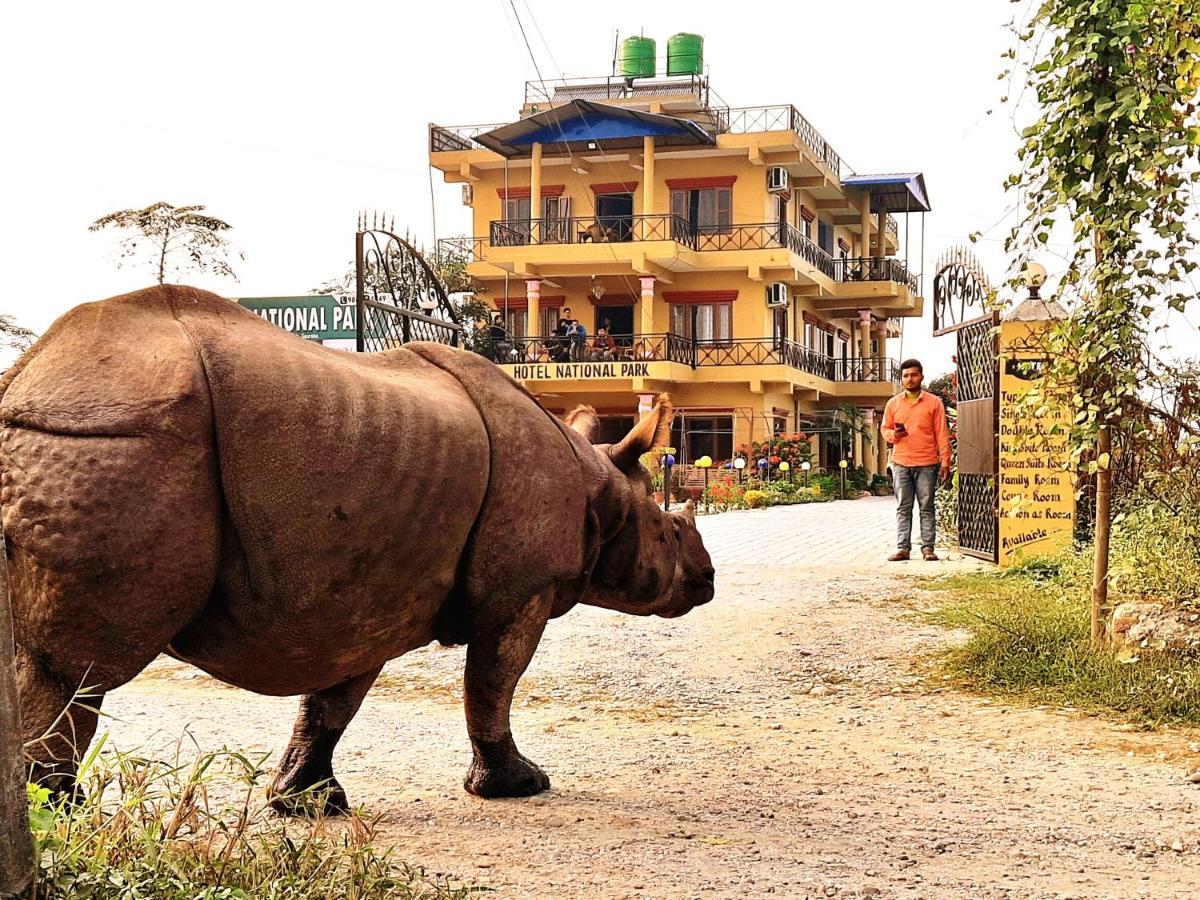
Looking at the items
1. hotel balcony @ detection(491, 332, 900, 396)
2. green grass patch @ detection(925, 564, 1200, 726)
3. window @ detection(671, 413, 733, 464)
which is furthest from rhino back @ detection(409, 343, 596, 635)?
window @ detection(671, 413, 733, 464)

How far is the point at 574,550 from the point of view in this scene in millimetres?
5066

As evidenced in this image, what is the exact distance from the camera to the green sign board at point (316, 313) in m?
12.4

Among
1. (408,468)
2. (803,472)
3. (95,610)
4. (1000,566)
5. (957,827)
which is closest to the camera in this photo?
(95,610)

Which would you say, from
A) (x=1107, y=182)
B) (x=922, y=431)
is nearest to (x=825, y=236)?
(x=922, y=431)

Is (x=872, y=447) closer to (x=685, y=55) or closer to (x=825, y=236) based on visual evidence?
(x=825, y=236)

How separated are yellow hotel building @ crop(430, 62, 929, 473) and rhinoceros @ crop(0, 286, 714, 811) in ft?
94.2

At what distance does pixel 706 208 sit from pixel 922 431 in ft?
83.3

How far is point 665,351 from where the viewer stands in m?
35.4

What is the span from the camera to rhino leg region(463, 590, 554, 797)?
4918mm

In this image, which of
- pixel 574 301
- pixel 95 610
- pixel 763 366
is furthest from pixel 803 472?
pixel 95 610

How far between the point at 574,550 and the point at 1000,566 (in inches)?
313

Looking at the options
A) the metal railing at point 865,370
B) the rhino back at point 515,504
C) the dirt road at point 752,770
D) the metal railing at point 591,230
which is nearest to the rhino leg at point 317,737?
the dirt road at point 752,770

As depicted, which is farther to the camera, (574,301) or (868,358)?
(868,358)

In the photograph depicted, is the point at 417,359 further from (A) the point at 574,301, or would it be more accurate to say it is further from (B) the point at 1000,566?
(A) the point at 574,301
